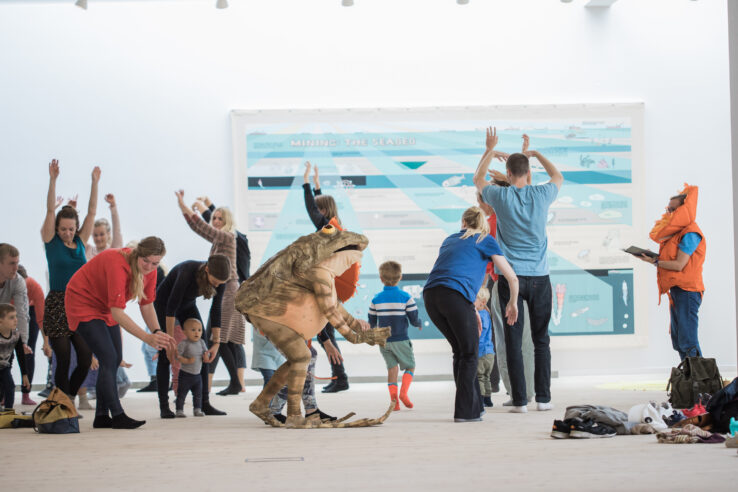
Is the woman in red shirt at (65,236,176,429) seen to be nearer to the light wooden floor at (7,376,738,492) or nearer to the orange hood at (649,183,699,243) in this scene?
the light wooden floor at (7,376,738,492)

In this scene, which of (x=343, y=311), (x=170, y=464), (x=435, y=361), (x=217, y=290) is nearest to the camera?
(x=170, y=464)

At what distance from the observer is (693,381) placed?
18.0 feet

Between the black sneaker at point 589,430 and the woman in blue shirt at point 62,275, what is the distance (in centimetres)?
317

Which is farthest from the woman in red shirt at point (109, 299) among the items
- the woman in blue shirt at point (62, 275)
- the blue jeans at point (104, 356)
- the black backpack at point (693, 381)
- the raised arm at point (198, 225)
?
the black backpack at point (693, 381)

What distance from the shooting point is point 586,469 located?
11.1 feet

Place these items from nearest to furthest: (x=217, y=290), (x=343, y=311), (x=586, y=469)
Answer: (x=586, y=469) < (x=343, y=311) < (x=217, y=290)

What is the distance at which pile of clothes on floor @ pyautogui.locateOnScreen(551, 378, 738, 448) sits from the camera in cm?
412

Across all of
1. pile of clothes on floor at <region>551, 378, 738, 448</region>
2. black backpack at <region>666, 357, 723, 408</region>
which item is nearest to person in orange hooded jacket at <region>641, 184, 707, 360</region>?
black backpack at <region>666, 357, 723, 408</region>

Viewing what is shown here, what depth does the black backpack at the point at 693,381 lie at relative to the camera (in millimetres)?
5438

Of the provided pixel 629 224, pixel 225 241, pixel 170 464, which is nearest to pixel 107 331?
pixel 170 464

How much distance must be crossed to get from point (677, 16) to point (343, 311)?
6010 millimetres

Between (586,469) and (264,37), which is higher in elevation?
(264,37)

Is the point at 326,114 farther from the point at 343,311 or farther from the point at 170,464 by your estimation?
the point at 170,464

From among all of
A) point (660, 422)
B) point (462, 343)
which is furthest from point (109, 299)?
point (660, 422)
